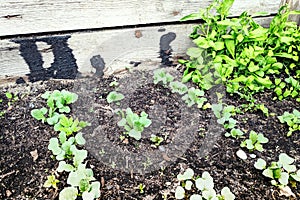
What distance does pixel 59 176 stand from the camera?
1.32m

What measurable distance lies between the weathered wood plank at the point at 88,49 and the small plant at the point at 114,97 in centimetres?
24

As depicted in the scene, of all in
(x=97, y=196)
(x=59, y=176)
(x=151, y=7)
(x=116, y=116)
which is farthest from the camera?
(x=151, y=7)

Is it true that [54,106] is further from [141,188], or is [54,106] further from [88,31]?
[141,188]

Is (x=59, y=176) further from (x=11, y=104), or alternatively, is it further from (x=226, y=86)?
(x=226, y=86)

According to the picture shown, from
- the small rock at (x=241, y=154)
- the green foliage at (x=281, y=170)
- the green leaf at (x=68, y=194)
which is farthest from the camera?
the small rock at (x=241, y=154)

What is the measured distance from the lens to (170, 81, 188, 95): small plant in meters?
1.65

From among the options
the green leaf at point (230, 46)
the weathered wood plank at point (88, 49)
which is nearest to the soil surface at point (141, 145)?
the weathered wood plank at point (88, 49)

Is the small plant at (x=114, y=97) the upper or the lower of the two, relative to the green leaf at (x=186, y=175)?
upper

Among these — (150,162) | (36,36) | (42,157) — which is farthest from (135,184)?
(36,36)

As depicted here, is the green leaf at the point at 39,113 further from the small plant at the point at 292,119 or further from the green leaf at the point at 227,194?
the small plant at the point at 292,119

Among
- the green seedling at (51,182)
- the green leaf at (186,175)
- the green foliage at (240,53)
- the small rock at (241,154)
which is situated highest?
the green foliage at (240,53)

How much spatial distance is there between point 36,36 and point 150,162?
0.82m

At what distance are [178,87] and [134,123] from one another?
35 centimetres

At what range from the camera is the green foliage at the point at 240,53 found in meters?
1.63
